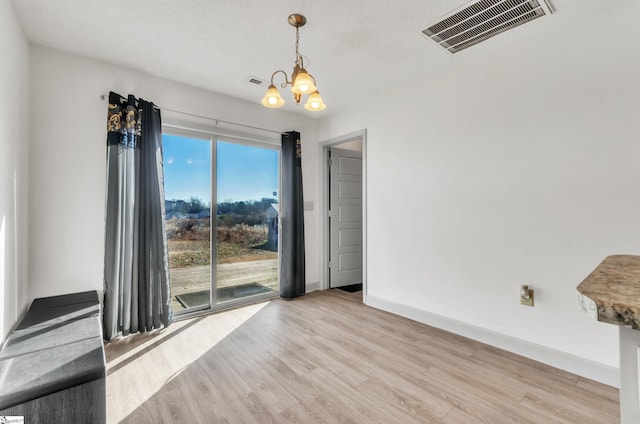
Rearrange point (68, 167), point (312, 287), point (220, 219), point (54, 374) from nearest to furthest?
point (54, 374)
point (68, 167)
point (220, 219)
point (312, 287)

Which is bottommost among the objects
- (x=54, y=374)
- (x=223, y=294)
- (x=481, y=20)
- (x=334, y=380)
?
(x=334, y=380)

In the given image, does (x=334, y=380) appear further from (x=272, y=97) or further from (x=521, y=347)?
(x=272, y=97)

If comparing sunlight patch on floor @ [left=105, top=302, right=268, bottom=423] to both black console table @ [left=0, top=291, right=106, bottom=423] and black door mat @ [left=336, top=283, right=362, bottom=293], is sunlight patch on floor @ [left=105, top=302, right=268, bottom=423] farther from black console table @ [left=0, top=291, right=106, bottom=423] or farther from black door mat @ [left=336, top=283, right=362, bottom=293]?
black door mat @ [left=336, top=283, right=362, bottom=293]

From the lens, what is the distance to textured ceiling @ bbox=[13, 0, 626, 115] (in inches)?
81.7

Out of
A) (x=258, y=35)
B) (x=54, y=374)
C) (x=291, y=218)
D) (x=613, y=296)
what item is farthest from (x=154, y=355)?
(x=613, y=296)

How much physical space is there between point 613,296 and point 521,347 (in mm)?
2366

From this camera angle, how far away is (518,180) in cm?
250

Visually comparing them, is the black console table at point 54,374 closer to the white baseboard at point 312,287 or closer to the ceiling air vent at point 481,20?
the white baseboard at point 312,287

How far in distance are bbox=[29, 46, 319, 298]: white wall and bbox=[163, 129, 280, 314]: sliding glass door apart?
641mm

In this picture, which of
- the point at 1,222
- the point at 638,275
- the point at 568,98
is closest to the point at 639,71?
the point at 568,98

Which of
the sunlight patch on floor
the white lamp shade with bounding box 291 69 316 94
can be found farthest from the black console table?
the white lamp shade with bounding box 291 69 316 94

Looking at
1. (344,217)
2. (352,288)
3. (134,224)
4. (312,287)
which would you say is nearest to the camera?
(134,224)

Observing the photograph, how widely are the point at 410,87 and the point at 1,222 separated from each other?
3.64 meters

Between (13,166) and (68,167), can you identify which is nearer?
(13,166)
